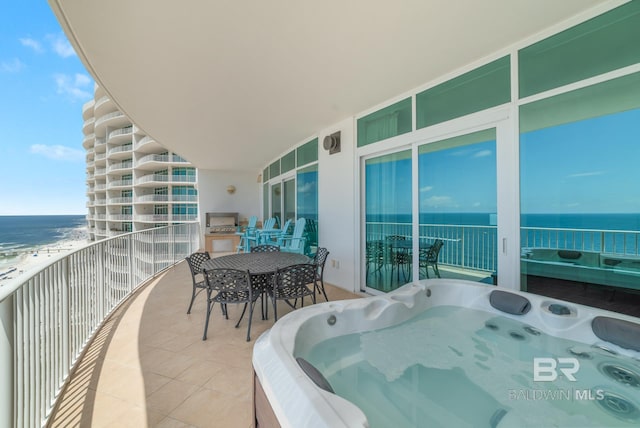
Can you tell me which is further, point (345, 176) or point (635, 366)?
point (345, 176)

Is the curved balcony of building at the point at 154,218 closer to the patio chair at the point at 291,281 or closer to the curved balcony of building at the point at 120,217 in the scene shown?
the curved balcony of building at the point at 120,217

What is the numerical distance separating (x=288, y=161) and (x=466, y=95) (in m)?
4.45

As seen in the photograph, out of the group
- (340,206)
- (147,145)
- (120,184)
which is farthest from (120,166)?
(340,206)

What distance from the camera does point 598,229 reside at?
2.19 meters

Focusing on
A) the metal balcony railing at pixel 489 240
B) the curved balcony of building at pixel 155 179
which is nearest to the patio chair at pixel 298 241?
the metal balcony railing at pixel 489 240

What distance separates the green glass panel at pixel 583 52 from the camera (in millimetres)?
1854

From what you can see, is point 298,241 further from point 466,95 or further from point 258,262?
point 466,95

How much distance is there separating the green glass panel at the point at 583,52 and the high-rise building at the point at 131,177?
57.5 ft

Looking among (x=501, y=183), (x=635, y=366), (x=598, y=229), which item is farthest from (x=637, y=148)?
(x=635, y=366)

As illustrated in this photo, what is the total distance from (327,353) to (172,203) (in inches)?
782

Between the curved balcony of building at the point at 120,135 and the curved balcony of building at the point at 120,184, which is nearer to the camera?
the curved balcony of building at the point at 120,135

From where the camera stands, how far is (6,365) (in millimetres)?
1179

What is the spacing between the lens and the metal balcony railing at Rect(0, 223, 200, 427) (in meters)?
1.23

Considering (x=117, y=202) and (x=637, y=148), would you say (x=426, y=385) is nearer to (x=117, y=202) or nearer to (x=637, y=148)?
(x=637, y=148)
